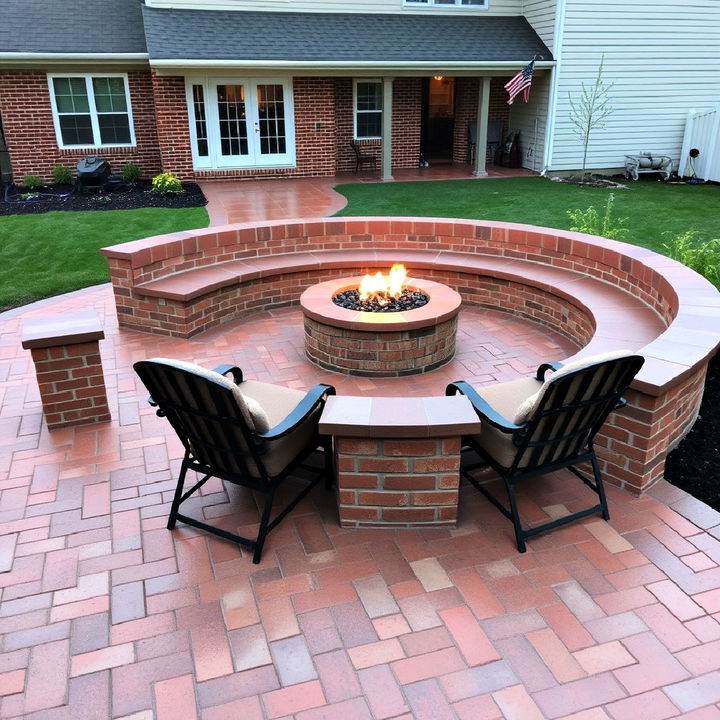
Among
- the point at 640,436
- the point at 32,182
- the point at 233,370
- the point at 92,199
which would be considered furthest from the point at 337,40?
the point at 640,436

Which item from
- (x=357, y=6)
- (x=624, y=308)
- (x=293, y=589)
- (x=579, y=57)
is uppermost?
(x=357, y=6)

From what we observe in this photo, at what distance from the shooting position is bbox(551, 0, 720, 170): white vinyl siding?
48.3 feet

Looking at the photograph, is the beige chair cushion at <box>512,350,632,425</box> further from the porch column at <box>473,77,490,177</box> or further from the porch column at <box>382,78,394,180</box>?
the porch column at <box>473,77,490,177</box>

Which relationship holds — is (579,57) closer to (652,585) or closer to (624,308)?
(624,308)

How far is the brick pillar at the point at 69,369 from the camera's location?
3961 mm

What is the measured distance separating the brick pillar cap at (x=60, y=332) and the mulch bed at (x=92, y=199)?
807 centimetres

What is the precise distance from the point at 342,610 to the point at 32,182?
45.3 feet

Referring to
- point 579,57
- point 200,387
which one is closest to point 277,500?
point 200,387

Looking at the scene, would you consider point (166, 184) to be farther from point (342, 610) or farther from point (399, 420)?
point (342, 610)

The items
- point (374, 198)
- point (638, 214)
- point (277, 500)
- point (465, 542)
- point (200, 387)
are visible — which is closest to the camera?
point (200, 387)

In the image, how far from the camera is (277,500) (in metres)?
3.31

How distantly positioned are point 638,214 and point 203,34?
9575 mm

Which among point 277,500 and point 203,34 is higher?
Answer: point 203,34

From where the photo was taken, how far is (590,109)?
1491 cm
